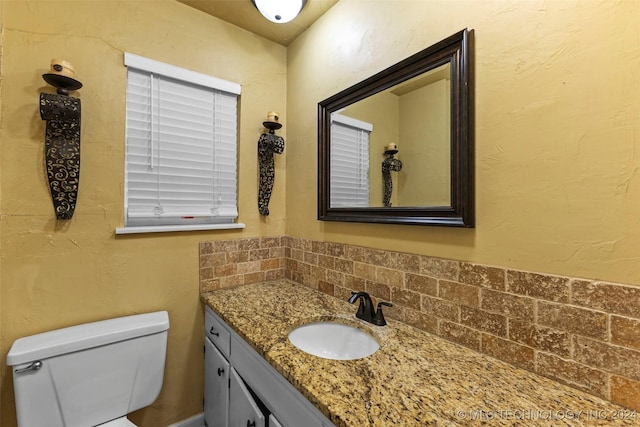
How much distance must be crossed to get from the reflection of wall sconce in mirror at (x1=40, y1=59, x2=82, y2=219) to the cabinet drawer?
81 cm

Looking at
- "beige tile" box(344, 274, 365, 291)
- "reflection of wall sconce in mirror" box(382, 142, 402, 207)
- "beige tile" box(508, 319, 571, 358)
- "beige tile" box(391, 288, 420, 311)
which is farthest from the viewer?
"beige tile" box(344, 274, 365, 291)

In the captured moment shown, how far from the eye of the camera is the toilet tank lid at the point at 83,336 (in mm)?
1043

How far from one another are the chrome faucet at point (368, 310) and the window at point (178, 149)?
2.91 feet

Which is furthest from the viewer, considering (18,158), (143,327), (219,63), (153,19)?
(219,63)

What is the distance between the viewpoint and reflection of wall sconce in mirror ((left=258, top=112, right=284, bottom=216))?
1704 millimetres

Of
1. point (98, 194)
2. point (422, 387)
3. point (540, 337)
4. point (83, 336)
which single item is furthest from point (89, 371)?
point (540, 337)

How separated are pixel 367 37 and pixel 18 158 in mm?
1623

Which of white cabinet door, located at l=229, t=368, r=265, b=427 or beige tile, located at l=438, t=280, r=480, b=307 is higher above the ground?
beige tile, located at l=438, t=280, r=480, b=307

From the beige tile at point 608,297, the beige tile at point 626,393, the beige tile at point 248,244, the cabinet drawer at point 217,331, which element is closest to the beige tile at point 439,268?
the beige tile at point 608,297

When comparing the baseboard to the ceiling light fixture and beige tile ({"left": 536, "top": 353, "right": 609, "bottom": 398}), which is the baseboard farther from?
the ceiling light fixture

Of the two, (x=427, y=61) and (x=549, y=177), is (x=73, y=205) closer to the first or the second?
(x=427, y=61)

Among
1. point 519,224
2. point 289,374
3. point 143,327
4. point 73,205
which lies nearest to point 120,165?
point 73,205

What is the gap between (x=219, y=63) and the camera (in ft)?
5.31

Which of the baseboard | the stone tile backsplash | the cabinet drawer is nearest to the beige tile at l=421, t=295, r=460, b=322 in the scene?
the stone tile backsplash
